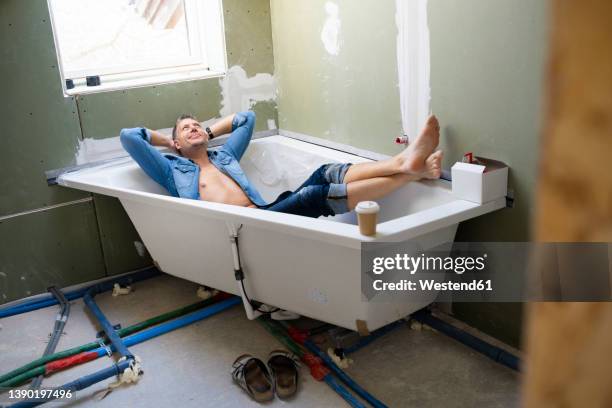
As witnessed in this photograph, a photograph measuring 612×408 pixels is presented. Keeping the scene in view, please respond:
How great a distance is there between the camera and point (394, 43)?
2434 mm

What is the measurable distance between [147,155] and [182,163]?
20 cm

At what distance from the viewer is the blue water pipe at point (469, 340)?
6.98 feet

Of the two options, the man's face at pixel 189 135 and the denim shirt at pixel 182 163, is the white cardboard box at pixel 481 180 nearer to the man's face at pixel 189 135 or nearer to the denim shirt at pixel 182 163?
the denim shirt at pixel 182 163

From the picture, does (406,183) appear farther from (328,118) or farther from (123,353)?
(123,353)

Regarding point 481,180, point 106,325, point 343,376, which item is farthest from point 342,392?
point 106,325

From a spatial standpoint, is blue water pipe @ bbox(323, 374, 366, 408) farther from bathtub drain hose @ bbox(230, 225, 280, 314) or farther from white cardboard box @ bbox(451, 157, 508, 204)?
white cardboard box @ bbox(451, 157, 508, 204)

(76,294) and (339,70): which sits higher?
(339,70)

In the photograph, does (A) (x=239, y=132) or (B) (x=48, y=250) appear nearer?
(B) (x=48, y=250)

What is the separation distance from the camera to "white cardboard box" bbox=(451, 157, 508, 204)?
80.0 inches

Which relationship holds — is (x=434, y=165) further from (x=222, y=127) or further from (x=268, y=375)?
(x=222, y=127)

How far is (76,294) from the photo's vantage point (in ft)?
9.32

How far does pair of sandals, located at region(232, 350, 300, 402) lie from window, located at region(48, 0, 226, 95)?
1535 millimetres

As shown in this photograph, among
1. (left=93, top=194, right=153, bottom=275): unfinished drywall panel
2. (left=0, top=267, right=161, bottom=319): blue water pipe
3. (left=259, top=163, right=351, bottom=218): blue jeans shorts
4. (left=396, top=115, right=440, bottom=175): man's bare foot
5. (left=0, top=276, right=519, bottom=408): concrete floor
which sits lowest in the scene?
(left=0, top=276, right=519, bottom=408): concrete floor

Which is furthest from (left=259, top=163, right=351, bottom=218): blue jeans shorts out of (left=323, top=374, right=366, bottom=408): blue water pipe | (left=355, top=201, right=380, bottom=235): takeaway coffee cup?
(left=323, top=374, right=366, bottom=408): blue water pipe
